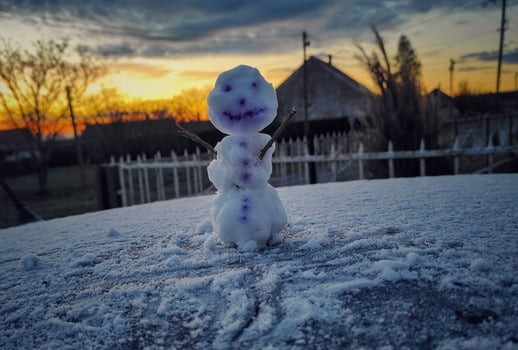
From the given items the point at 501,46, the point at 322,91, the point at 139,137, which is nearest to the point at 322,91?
the point at 322,91

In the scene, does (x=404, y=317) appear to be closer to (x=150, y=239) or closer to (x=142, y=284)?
(x=142, y=284)

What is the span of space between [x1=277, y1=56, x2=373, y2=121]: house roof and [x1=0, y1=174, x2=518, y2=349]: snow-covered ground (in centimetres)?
1642

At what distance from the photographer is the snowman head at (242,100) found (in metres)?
1.57

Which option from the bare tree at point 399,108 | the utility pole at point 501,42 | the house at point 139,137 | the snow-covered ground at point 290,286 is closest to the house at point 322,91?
the house at point 139,137

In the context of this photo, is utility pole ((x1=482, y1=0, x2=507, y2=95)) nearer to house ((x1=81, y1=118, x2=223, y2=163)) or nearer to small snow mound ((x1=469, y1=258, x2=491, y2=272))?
house ((x1=81, y1=118, x2=223, y2=163))

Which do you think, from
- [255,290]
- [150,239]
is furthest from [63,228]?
[255,290]

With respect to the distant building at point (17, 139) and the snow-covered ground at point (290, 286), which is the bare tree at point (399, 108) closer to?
the snow-covered ground at point (290, 286)

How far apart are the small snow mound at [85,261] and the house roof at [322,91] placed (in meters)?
16.7

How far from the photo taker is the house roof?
18031 mm

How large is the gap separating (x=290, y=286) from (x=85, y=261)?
101cm

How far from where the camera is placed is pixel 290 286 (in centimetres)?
118

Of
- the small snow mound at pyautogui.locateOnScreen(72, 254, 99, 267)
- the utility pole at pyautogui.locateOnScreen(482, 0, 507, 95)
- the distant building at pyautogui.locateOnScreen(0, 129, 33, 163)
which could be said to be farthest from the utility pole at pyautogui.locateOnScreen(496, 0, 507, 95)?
the small snow mound at pyautogui.locateOnScreen(72, 254, 99, 267)

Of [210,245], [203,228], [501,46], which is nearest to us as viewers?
[210,245]

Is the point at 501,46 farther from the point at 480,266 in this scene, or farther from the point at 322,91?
the point at 480,266
